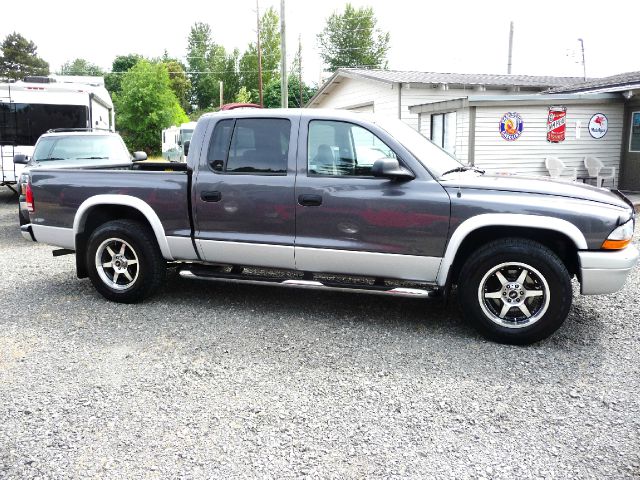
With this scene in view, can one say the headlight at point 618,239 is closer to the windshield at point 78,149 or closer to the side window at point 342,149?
the side window at point 342,149

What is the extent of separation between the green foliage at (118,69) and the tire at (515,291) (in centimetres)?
8430

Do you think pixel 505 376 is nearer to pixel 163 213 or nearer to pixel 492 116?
pixel 163 213

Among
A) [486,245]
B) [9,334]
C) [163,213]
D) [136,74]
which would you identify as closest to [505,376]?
[486,245]

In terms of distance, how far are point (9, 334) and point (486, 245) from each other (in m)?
4.07

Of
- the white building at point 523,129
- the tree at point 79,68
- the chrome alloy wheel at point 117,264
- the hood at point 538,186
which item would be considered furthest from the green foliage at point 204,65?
the hood at point 538,186

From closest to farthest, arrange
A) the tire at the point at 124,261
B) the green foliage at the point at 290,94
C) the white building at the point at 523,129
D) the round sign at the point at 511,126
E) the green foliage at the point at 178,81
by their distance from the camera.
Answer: the tire at the point at 124,261 < the white building at the point at 523,129 < the round sign at the point at 511,126 < the green foliage at the point at 290,94 < the green foliage at the point at 178,81

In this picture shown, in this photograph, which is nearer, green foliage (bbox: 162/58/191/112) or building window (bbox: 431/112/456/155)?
building window (bbox: 431/112/456/155)

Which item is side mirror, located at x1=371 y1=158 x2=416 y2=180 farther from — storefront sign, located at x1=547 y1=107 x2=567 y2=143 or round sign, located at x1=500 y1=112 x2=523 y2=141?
storefront sign, located at x1=547 y1=107 x2=567 y2=143

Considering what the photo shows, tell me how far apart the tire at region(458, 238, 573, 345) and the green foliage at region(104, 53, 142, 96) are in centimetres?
8430

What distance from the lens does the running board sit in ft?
15.0

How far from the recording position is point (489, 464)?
9.55 feet

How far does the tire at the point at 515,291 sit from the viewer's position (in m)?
4.31

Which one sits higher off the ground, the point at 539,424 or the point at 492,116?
the point at 492,116

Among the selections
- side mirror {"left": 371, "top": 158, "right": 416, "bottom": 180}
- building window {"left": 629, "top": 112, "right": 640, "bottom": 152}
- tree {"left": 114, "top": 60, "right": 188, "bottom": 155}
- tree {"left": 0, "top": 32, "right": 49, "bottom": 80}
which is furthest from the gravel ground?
tree {"left": 0, "top": 32, "right": 49, "bottom": 80}
